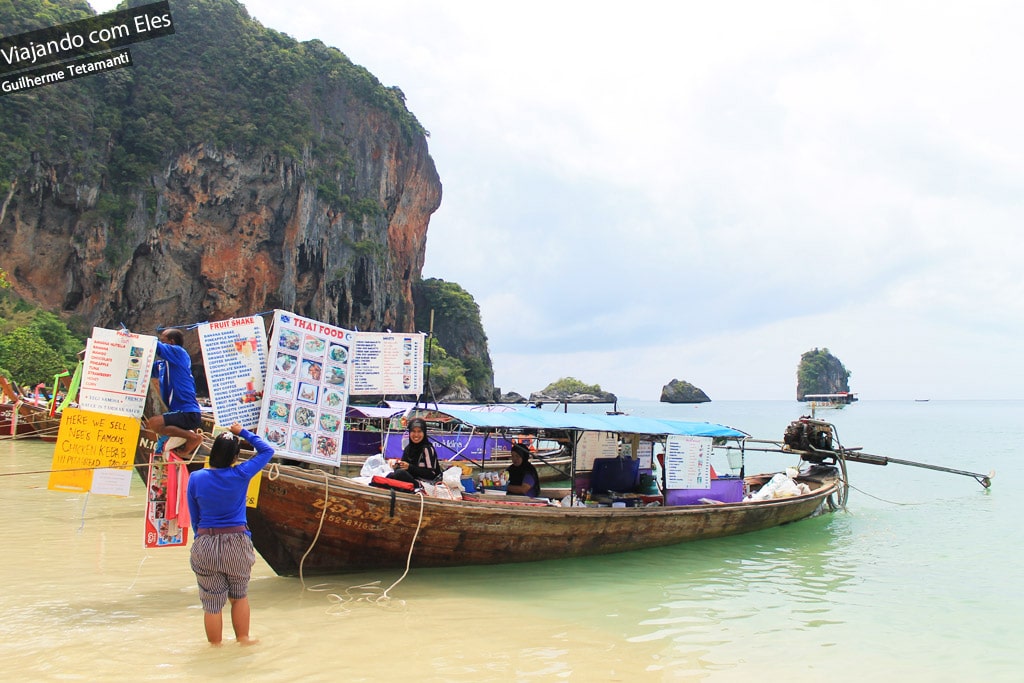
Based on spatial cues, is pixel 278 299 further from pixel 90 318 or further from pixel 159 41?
pixel 159 41

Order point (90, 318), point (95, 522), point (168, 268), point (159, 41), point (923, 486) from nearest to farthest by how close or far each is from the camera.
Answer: point (95, 522), point (923, 486), point (90, 318), point (168, 268), point (159, 41)

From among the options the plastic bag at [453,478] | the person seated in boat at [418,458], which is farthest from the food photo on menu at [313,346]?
the plastic bag at [453,478]

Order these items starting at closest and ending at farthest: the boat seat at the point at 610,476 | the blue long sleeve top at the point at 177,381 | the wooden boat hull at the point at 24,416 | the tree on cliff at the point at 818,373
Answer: the blue long sleeve top at the point at 177,381
the boat seat at the point at 610,476
the wooden boat hull at the point at 24,416
the tree on cliff at the point at 818,373

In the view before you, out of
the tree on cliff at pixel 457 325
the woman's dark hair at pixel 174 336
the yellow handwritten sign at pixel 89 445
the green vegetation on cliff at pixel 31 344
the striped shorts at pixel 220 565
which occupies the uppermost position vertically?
the tree on cliff at pixel 457 325

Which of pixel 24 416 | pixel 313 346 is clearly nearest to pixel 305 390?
Answer: pixel 313 346

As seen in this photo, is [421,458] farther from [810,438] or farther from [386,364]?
[810,438]

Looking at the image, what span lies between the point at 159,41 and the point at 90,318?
1943 centimetres

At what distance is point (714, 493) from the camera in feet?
35.4

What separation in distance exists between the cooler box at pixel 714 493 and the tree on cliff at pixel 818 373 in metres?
120

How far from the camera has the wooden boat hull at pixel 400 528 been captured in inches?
259

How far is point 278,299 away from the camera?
4503 centimetres

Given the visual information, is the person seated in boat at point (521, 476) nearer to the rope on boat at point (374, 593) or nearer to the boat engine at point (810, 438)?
the rope on boat at point (374, 593)

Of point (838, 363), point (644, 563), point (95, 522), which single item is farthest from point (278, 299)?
point (838, 363)

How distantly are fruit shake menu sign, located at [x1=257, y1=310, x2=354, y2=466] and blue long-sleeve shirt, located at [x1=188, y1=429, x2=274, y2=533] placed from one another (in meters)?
1.28
